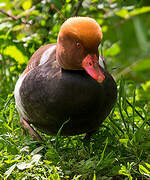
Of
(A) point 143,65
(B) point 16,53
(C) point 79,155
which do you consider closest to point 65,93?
(C) point 79,155

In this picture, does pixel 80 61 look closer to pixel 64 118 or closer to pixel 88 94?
pixel 88 94

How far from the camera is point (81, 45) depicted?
231 centimetres

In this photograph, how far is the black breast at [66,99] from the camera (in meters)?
2.35

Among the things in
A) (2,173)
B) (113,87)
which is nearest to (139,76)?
(113,87)

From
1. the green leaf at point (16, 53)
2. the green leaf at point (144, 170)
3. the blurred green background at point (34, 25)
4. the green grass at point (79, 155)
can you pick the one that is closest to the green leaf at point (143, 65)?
the blurred green background at point (34, 25)

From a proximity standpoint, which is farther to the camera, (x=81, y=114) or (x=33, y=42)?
(x=33, y=42)

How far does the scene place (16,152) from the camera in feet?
8.11

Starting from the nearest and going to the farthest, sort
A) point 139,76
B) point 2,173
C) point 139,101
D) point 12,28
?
point 2,173, point 139,101, point 12,28, point 139,76

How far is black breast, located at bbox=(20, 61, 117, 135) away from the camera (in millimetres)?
2348

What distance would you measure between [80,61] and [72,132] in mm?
488

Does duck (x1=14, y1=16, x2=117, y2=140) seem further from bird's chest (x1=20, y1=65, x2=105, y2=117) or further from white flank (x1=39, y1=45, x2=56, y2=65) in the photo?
white flank (x1=39, y1=45, x2=56, y2=65)

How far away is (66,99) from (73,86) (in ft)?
0.30

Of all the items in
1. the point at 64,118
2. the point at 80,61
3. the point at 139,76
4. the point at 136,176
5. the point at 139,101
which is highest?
the point at 80,61

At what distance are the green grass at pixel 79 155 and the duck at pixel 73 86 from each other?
161 mm
